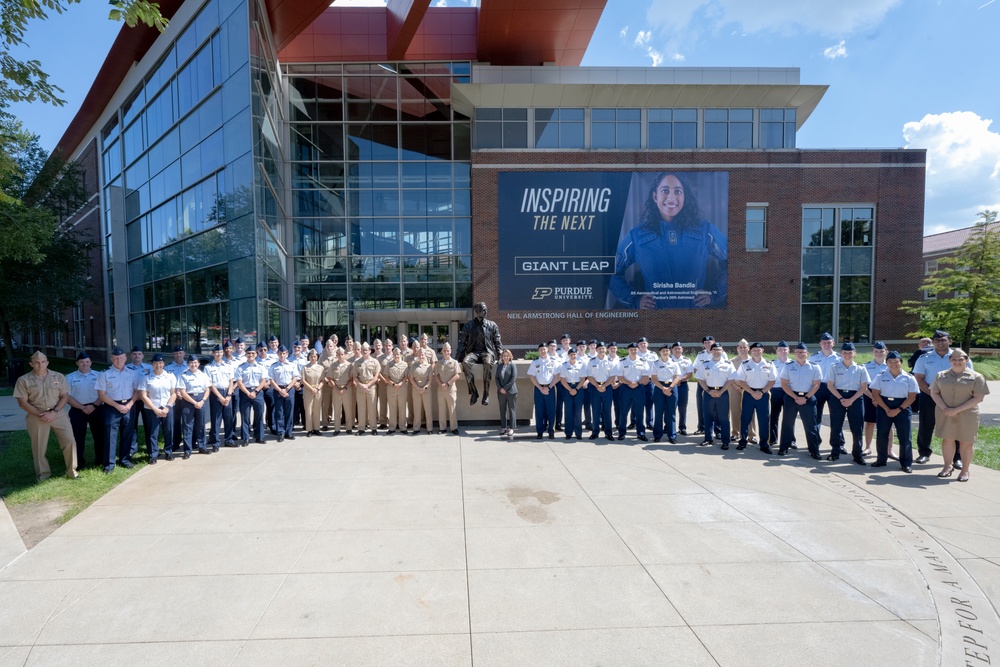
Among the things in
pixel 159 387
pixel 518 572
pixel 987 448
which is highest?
pixel 159 387

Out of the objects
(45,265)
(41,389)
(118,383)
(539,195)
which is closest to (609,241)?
(539,195)

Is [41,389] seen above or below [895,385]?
above

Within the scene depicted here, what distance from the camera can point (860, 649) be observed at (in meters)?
3.22

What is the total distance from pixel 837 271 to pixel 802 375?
865 inches

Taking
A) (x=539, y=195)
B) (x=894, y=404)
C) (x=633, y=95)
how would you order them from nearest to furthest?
(x=894, y=404)
(x=633, y=95)
(x=539, y=195)

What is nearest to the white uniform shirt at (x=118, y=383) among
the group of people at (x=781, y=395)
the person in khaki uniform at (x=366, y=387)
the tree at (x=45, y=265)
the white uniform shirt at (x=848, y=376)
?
the person in khaki uniform at (x=366, y=387)

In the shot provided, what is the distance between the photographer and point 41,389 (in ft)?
22.4

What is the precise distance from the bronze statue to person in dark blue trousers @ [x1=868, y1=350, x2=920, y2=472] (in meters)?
6.42

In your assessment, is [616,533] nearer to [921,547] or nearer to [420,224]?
[921,547]

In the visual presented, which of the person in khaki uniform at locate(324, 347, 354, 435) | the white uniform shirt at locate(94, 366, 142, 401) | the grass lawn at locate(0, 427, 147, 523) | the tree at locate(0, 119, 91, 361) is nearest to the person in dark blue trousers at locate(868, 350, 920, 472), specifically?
the person in khaki uniform at locate(324, 347, 354, 435)

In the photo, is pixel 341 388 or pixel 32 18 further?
pixel 341 388

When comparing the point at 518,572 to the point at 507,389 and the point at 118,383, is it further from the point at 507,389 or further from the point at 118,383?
the point at 118,383

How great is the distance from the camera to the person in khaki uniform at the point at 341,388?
9742 mm

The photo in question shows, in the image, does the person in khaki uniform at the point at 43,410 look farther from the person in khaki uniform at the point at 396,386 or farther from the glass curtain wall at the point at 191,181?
the glass curtain wall at the point at 191,181
